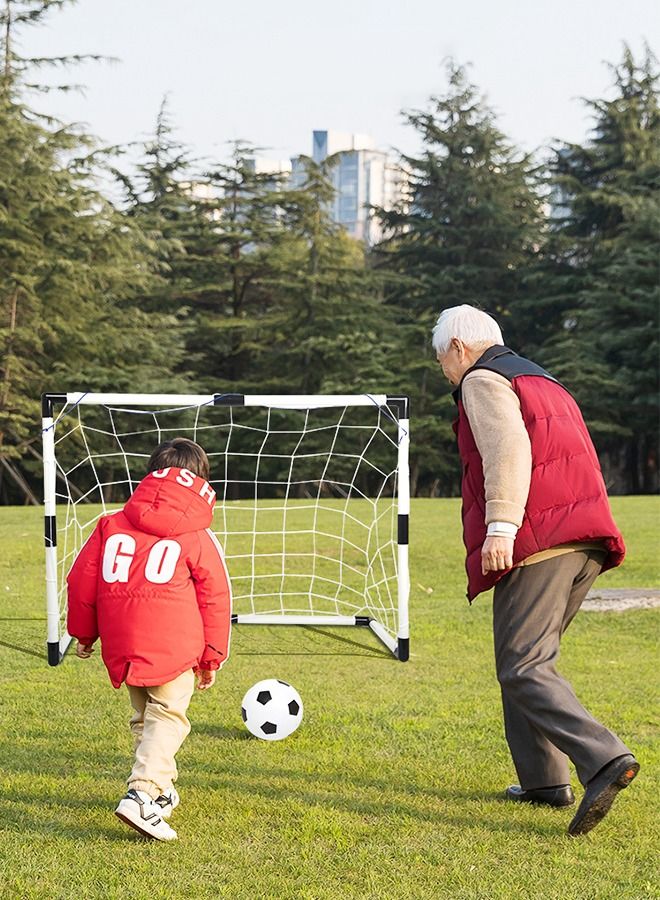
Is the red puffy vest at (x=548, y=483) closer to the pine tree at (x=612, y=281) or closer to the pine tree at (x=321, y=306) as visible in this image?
the pine tree at (x=612, y=281)

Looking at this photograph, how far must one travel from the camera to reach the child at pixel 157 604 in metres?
3.80

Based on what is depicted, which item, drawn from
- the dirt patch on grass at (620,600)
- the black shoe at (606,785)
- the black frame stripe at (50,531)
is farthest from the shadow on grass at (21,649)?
the dirt patch on grass at (620,600)

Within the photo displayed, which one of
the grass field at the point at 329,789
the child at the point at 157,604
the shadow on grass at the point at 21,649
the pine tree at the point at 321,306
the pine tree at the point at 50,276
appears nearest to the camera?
the grass field at the point at 329,789

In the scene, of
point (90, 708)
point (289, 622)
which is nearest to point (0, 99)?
point (289, 622)

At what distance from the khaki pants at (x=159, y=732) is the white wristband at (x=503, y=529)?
128cm

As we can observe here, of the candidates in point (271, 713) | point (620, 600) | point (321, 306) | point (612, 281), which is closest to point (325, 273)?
point (321, 306)

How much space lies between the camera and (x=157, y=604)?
12.5 ft

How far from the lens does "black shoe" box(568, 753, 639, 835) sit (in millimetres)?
3598

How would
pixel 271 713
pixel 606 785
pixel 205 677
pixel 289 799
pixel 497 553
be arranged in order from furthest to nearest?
pixel 271 713 < pixel 289 799 < pixel 205 677 < pixel 497 553 < pixel 606 785

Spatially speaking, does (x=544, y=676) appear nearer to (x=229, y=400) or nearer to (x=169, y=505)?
(x=169, y=505)

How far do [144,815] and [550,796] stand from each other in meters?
1.63

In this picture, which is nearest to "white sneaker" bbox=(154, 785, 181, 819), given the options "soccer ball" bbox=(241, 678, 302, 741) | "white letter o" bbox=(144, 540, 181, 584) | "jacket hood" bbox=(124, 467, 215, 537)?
"white letter o" bbox=(144, 540, 181, 584)

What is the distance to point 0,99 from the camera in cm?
2655

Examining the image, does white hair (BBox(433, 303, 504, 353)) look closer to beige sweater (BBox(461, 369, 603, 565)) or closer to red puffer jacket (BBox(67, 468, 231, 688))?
beige sweater (BBox(461, 369, 603, 565))
